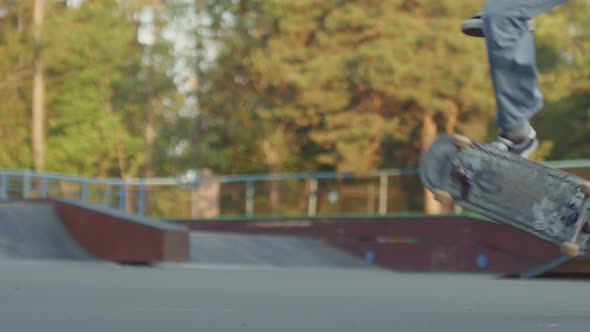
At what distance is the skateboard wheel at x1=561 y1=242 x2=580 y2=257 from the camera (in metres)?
4.55

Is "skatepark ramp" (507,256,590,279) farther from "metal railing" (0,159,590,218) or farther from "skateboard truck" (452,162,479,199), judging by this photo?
"metal railing" (0,159,590,218)

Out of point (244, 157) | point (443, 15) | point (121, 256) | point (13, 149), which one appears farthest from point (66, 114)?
point (121, 256)

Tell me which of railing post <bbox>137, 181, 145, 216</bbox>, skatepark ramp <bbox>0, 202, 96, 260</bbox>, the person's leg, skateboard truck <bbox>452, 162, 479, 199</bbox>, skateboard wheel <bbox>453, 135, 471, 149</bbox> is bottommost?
railing post <bbox>137, 181, 145, 216</bbox>

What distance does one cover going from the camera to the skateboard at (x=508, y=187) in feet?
15.9

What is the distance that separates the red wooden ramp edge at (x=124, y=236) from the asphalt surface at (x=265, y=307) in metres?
3.84

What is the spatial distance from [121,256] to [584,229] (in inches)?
326

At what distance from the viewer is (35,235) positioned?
1243 centimetres

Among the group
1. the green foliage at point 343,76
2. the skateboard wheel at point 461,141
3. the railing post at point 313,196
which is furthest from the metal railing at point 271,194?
the skateboard wheel at point 461,141

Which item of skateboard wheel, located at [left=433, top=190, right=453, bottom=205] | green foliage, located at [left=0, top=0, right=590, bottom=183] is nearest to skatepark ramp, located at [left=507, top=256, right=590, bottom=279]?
skateboard wheel, located at [left=433, top=190, right=453, bottom=205]

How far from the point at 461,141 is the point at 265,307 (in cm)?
132

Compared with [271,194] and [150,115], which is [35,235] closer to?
[271,194]

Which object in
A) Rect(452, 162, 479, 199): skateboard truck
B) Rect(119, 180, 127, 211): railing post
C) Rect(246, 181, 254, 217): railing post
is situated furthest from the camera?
Rect(119, 180, 127, 211): railing post

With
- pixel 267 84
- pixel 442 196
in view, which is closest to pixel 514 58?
pixel 442 196

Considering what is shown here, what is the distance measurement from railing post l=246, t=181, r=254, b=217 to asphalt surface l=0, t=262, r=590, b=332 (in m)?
14.2
